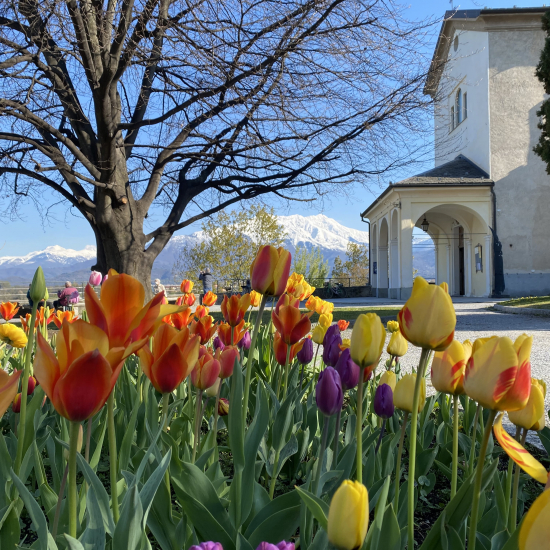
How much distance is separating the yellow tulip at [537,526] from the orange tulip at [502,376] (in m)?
0.27

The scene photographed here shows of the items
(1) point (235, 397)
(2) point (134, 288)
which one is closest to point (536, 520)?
(2) point (134, 288)

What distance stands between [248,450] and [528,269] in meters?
22.3

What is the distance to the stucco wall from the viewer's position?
20.8m

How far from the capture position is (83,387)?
58 cm

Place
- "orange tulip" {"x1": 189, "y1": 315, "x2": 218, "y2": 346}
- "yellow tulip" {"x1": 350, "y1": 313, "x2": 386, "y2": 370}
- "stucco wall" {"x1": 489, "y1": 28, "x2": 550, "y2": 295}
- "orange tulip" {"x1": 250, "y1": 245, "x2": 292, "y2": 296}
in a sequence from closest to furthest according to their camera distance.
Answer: "yellow tulip" {"x1": 350, "y1": 313, "x2": 386, "y2": 370}
"orange tulip" {"x1": 250, "y1": 245, "x2": 292, "y2": 296}
"orange tulip" {"x1": 189, "y1": 315, "x2": 218, "y2": 346}
"stucco wall" {"x1": 489, "y1": 28, "x2": 550, "y2": 295}

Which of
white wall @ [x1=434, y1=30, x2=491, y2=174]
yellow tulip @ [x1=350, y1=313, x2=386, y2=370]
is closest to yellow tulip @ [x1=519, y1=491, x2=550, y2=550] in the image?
yellow tulip @ [x1=350, y1=313, x2=386, y2=370]

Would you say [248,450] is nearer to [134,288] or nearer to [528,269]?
[134,288]

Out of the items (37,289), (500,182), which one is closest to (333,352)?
(37,289)

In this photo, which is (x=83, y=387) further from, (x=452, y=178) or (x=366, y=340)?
(x=452, y=178)

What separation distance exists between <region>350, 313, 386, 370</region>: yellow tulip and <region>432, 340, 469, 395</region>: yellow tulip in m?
0.14

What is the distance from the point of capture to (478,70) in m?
22.5

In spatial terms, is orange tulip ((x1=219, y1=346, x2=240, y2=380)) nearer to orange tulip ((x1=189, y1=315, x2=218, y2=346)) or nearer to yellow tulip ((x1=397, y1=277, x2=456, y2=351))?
orange tulip ((x1=189, y1=315, x2=218, y2=346))

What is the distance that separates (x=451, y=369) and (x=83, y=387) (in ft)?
2.40

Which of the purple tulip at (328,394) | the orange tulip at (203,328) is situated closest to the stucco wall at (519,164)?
the orange tulip at (203,328)
